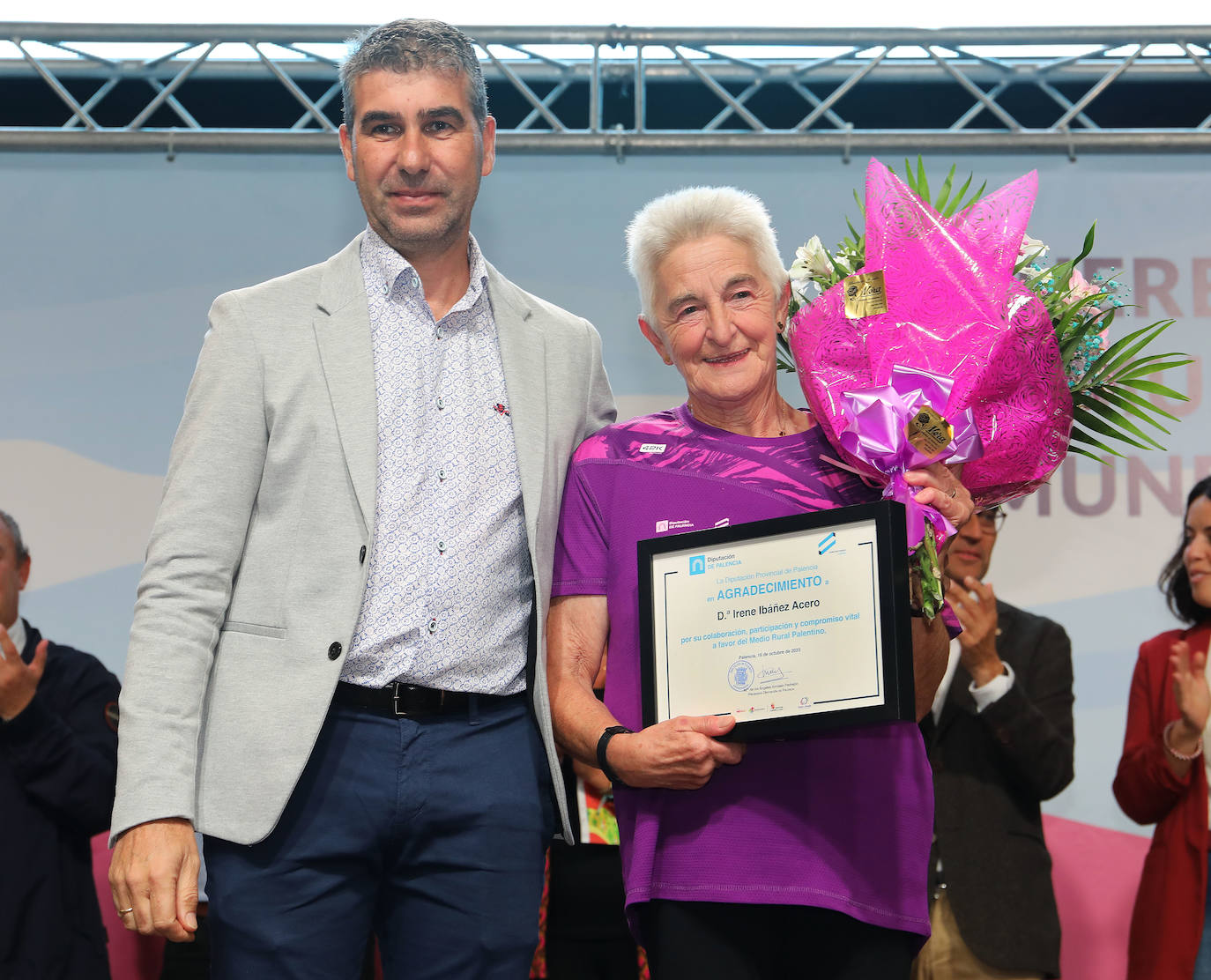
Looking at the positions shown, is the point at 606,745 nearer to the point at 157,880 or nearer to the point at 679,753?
the point at 679,753

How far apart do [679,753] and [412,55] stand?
1213 mm

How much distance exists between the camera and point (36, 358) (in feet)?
15.4

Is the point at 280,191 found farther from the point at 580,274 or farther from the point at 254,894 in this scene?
the point at 254,894

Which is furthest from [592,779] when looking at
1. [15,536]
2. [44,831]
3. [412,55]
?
[412,55]

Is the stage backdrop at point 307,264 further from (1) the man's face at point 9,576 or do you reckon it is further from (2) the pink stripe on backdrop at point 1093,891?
(2) the pink stripe on backdrop at point 1093,891

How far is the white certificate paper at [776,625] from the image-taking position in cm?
173

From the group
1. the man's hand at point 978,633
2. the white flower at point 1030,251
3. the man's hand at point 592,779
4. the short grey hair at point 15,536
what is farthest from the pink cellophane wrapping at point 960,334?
the short grey hair at point 15,536

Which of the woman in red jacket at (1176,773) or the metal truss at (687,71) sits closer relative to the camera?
the woman in red jacket at (1176,773)

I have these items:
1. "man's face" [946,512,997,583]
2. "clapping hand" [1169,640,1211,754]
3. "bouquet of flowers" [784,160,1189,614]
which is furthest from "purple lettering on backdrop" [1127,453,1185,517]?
"bouquet of flowers" [784,160,1189,614]

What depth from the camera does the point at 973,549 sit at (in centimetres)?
398

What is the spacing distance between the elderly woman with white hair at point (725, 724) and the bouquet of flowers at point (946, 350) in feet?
0.27

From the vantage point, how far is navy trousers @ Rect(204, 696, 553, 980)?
5.84ft

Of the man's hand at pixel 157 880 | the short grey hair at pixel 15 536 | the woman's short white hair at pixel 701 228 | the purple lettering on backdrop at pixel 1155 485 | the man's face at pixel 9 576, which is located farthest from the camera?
the purple lettering on backdrop at pixel 1155 485

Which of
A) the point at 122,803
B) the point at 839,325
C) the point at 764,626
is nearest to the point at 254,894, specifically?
the point at 122,803
